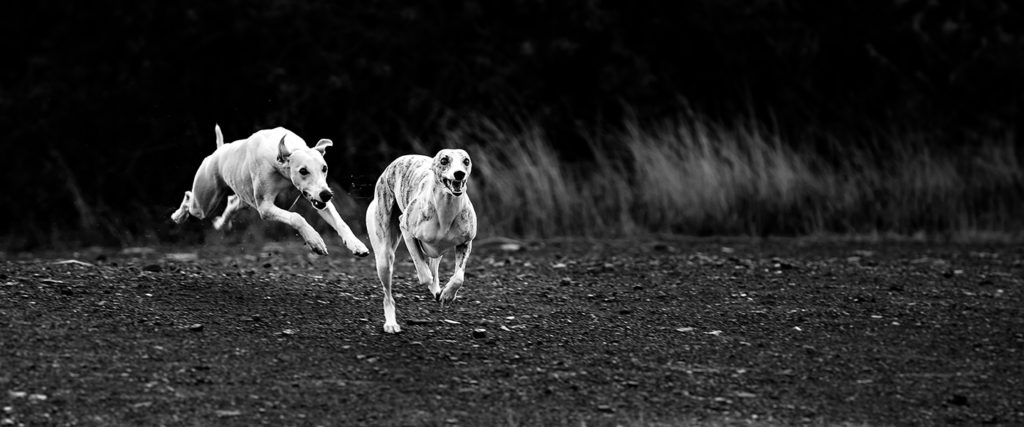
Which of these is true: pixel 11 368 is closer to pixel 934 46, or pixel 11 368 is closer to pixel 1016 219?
pixel 1016 219

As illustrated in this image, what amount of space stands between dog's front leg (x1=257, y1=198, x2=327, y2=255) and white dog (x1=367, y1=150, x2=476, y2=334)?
1.03 feet

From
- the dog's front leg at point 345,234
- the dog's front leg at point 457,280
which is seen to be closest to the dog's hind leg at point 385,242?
the dog's front leg at point 345,234

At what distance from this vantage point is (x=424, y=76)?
17.0 meters

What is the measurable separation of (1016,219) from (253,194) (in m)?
9.45

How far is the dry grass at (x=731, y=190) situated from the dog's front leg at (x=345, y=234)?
6.16 metres

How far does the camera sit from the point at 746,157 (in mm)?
15180

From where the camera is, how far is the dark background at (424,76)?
653 inches

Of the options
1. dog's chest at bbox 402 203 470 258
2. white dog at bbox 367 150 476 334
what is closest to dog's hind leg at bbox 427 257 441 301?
white dog at bbox 367 150 476 334

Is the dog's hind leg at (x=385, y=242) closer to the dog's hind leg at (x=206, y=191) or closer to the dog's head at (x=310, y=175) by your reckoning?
the dog's head at (x=310, y=175)

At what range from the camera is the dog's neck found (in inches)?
285

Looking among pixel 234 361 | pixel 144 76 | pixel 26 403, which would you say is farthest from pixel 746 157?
pixel 26 403

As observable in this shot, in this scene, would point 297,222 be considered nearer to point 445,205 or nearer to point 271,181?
point 271,181

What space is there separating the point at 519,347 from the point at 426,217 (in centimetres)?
112

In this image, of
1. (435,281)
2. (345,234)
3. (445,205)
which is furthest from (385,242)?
(445,205)
